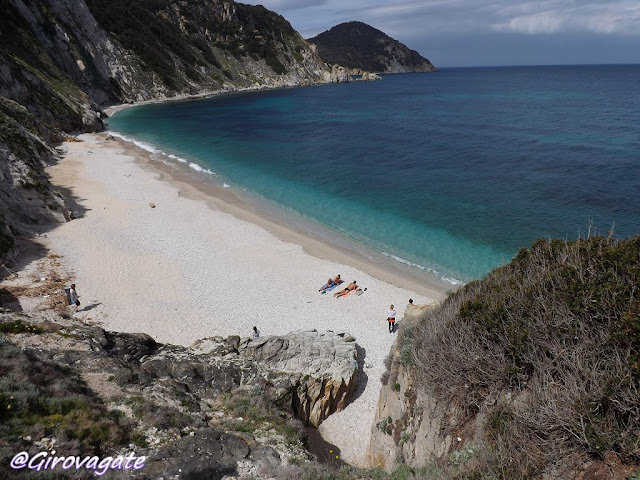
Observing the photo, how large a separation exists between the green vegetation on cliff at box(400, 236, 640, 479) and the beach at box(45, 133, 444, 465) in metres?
6.01

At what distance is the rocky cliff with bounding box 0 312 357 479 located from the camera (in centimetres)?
748

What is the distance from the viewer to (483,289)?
9523 mm

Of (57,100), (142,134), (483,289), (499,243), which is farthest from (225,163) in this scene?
(483,289)

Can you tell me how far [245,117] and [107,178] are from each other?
4353cm

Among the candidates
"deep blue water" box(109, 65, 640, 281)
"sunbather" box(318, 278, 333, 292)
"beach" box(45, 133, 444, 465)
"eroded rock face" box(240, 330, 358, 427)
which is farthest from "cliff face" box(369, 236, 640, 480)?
"deep blue water" box(109, 65, 640, 281)

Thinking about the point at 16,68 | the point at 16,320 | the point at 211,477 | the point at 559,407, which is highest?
the point at 16,68

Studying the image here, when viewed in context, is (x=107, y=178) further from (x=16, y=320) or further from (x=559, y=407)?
(x=559, y=407)

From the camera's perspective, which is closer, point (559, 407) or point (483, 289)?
point (559, 407)

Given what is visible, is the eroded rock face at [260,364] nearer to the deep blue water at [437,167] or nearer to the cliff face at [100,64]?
the deep blue water at [437,167]

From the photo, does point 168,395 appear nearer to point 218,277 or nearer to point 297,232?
point 218,277

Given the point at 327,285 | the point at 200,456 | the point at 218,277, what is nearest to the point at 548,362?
the point at 200,456

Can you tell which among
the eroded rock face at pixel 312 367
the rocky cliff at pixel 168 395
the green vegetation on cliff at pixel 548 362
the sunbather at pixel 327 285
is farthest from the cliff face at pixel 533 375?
the sunbather at pixel 327 285

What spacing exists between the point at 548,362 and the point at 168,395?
8.95 meters

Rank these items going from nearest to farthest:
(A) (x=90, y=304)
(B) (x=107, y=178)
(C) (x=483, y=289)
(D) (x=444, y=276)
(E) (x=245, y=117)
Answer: (C) (x=483, y=289) → (A) (x=90, y=304) → (D) (x=444, y=276) → (B) (x=107, y=178) → (E) (x=245, y=117)
